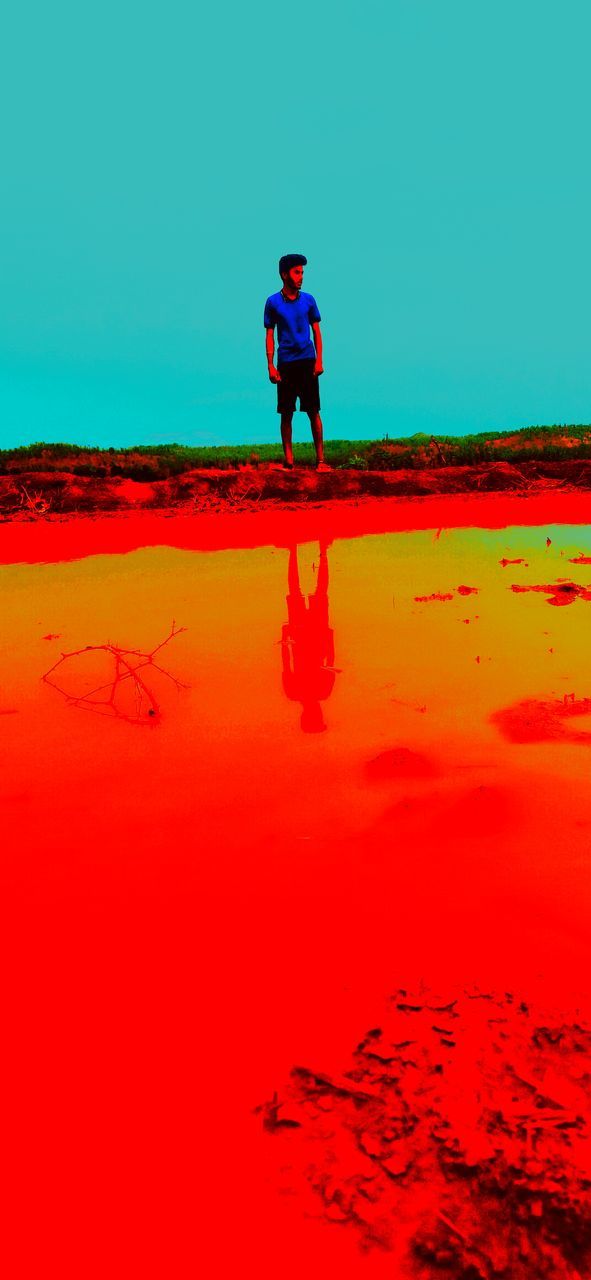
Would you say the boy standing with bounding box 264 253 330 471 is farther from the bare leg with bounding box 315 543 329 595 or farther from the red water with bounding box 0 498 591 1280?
the red water with bounding box 0 498 591 1280

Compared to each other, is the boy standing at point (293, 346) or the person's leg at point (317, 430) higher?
the boy standing at point (293, 346)

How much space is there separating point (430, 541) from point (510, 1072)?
5160mm

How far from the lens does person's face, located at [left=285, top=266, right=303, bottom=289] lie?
329 inches

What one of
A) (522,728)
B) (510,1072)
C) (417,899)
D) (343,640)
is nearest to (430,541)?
(343,640)

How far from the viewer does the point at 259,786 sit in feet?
6.14

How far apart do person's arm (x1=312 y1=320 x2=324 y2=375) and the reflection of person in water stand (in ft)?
17.7

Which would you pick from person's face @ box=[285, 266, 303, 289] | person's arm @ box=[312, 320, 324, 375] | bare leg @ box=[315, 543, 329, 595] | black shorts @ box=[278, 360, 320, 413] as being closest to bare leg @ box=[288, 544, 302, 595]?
bare leg @ box=[315, 543, 329, 595]

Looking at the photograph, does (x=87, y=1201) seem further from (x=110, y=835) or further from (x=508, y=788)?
(x=508, y=788)

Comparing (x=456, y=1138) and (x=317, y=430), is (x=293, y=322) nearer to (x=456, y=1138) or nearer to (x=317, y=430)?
(x=317, y=430)

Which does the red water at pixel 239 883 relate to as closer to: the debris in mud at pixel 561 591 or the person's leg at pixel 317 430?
the debris in mud at pixel 561 591

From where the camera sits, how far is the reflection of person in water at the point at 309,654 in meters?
2.42

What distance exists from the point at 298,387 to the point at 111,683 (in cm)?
707

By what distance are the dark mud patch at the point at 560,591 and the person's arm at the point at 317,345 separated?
5.64m

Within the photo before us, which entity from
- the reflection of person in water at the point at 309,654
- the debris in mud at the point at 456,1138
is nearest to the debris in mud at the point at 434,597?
the reflection of person in water at the point at 309,654
